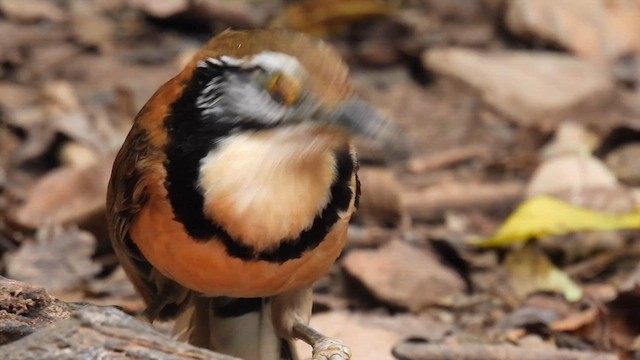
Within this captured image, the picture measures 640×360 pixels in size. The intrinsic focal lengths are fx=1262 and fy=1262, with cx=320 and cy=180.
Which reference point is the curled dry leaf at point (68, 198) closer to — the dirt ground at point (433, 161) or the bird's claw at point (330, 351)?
the dirt ground at point (433, 161)

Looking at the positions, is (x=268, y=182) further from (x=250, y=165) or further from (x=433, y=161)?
(x=433, y=161)

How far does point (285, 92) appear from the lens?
124 inches

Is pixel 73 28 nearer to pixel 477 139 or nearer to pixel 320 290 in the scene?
pixel 477 139

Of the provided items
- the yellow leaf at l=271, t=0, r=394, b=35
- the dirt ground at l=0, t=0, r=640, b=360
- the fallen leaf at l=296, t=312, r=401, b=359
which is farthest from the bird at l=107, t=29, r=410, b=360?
the yellow leaf at l=271, t=0, r=394, b=35

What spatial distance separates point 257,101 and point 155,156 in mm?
517

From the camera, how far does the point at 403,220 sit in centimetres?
630

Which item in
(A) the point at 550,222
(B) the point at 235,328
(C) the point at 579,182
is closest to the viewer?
(B) the point at 235,328

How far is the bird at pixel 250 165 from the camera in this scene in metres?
3.16

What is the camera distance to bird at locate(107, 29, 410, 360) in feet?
10.4

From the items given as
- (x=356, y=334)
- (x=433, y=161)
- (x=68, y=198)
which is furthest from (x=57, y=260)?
(x=433, y=161)

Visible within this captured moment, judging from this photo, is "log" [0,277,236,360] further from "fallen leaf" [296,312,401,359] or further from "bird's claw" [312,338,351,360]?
"fallen leaf" [296,312,401,359]

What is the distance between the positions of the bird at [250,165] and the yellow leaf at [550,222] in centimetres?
186

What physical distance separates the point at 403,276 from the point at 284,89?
244cm

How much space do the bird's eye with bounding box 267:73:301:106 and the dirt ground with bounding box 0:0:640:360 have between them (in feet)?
2.78
